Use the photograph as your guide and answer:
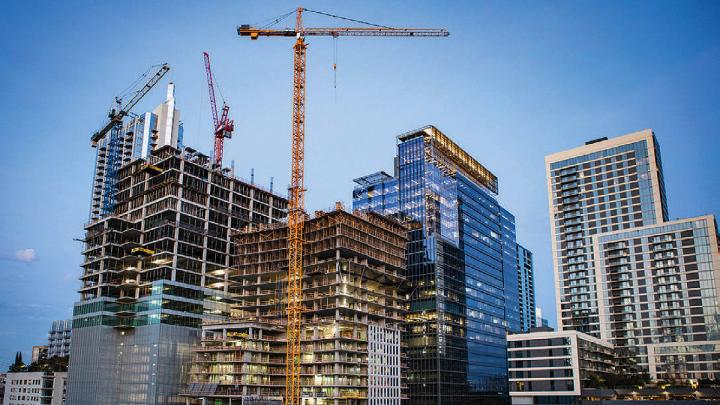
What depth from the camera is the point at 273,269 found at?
489 feet

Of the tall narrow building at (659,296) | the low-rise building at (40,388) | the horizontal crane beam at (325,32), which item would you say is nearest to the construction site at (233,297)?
the horizontal crane beam at (325,32)

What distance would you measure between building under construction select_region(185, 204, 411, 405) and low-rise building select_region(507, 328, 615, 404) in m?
28.4

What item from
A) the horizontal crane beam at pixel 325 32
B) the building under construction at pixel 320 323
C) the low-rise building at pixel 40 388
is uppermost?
the horizontal crane beam at pixel 325 32

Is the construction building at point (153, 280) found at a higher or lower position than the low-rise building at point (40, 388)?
higher

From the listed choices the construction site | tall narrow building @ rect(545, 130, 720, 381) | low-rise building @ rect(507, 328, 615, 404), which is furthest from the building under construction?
tall narrow building @ rect(545, 130, 720, 381)

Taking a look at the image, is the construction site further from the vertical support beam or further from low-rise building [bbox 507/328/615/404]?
low-rise building [bbox 507/328/615/404]

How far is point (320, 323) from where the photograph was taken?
134m

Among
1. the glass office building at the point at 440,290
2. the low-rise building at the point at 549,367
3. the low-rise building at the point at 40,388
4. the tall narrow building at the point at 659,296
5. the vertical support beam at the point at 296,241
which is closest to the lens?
the vertical support beam at the point at 296,241

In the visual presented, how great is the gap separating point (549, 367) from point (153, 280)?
95248 millimetres

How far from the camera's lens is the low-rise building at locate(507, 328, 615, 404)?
141 m

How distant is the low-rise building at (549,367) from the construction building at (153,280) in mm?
72829

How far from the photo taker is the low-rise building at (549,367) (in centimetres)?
14062

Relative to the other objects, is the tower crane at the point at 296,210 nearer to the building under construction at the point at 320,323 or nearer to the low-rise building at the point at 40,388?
the building under construction at the point at 320,323

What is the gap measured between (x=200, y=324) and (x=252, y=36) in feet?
230
